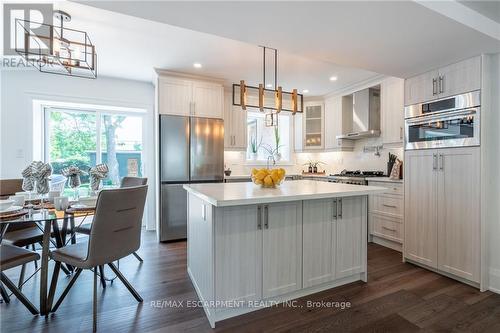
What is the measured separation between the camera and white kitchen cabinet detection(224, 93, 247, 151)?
4496 mm

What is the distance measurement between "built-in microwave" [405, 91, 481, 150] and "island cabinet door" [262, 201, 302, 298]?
5.94 feet

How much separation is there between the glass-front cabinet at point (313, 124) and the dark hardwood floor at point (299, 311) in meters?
2.97

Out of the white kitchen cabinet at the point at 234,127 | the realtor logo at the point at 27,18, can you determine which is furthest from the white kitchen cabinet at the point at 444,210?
the realtor logo at the point at 27,18

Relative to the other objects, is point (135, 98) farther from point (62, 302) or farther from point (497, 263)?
point (497, 263)

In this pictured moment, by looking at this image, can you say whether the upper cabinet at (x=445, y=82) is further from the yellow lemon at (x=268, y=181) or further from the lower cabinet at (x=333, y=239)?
the yellow lemon at (x=268, y=181)

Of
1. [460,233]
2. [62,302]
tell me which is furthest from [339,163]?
[62,302]

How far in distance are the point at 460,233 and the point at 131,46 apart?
4.23 metres

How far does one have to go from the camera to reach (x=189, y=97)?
3.90 m

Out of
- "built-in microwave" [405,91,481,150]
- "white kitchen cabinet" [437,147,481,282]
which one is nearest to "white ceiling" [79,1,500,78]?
"built-in microwave" [405,91,481,150]

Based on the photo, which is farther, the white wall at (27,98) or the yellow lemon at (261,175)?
the white wall at (27,98)

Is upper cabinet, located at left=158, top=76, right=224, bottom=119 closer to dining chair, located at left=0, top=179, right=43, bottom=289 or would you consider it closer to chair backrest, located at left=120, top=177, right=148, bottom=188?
chair backrest, located at left=120, top=177, right=148, bottom=188

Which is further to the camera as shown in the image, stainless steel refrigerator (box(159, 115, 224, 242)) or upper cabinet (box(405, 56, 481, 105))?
stainless steel refrigerator (box(159, 115, 224, 242))

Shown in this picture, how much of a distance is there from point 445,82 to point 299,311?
2.76 meters

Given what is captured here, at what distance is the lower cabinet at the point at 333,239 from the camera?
2154mm
